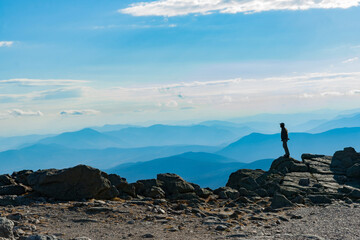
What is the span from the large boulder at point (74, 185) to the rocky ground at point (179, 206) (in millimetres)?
77

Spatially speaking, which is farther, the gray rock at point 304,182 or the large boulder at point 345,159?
the large boulder at point 345,159

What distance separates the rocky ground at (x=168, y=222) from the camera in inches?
692

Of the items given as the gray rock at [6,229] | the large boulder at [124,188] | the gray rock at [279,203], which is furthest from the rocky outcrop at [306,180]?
the gray rock at [6,229]

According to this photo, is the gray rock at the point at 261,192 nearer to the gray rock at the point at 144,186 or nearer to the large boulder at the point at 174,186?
the large boulder at the point at 174,186

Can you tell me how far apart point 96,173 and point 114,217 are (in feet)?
21.6

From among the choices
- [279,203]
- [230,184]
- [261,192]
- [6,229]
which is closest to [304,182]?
[261,192]

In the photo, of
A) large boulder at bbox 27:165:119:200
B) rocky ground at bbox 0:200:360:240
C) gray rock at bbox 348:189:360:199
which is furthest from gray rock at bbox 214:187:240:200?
gray rock at bbox 348:189:360:199

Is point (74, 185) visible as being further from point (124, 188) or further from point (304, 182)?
point (304, 182)

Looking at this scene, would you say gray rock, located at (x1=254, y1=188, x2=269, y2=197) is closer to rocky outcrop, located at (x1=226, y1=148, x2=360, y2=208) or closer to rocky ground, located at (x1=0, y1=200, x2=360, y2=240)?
rocky outcrop, located at (x1=226, y1=148, x2=360, y2=208)

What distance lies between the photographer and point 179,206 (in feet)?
79.3

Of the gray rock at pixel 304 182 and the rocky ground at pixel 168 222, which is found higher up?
the gray rock at pixel 304 182

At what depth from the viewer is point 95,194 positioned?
2598 cm

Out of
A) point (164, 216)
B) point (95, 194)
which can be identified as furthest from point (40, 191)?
point (164, 216)

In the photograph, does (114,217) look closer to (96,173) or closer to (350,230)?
(96,173)
